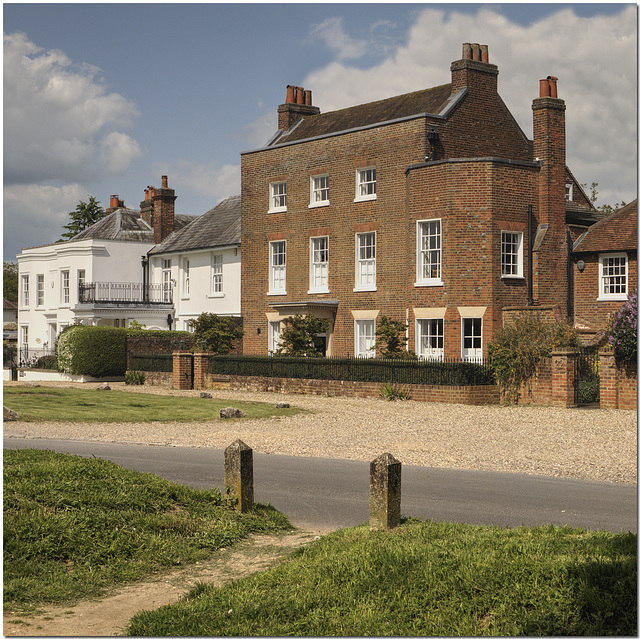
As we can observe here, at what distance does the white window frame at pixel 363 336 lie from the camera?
33741 mm

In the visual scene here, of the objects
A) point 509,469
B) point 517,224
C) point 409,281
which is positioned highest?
point 517,224

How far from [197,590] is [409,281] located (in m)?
25.5

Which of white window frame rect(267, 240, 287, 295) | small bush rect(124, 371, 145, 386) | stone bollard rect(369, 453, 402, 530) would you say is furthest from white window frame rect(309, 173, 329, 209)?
stone bollard rect(369, 453, 402, 530)

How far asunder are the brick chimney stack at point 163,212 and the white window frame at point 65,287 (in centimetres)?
545

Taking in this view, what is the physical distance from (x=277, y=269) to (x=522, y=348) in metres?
15.2

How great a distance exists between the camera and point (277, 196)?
3781 centimetres

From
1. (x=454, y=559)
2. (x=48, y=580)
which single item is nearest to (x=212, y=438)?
(x=48, y=580)

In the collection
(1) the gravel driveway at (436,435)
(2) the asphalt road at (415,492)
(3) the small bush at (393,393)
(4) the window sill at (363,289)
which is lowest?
(2) the asphalt road at (415,492)

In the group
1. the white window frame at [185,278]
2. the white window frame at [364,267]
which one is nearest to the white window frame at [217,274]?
the white window frame at [185,278]

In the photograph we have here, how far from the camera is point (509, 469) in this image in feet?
46.0

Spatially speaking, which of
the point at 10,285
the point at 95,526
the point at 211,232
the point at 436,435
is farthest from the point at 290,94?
the point at 10,285

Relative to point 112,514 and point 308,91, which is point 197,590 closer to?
point 112,514

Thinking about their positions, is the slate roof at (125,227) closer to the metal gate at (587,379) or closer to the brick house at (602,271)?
the brick house at (602,271)

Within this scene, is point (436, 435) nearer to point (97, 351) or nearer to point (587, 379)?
point (587, 379)
